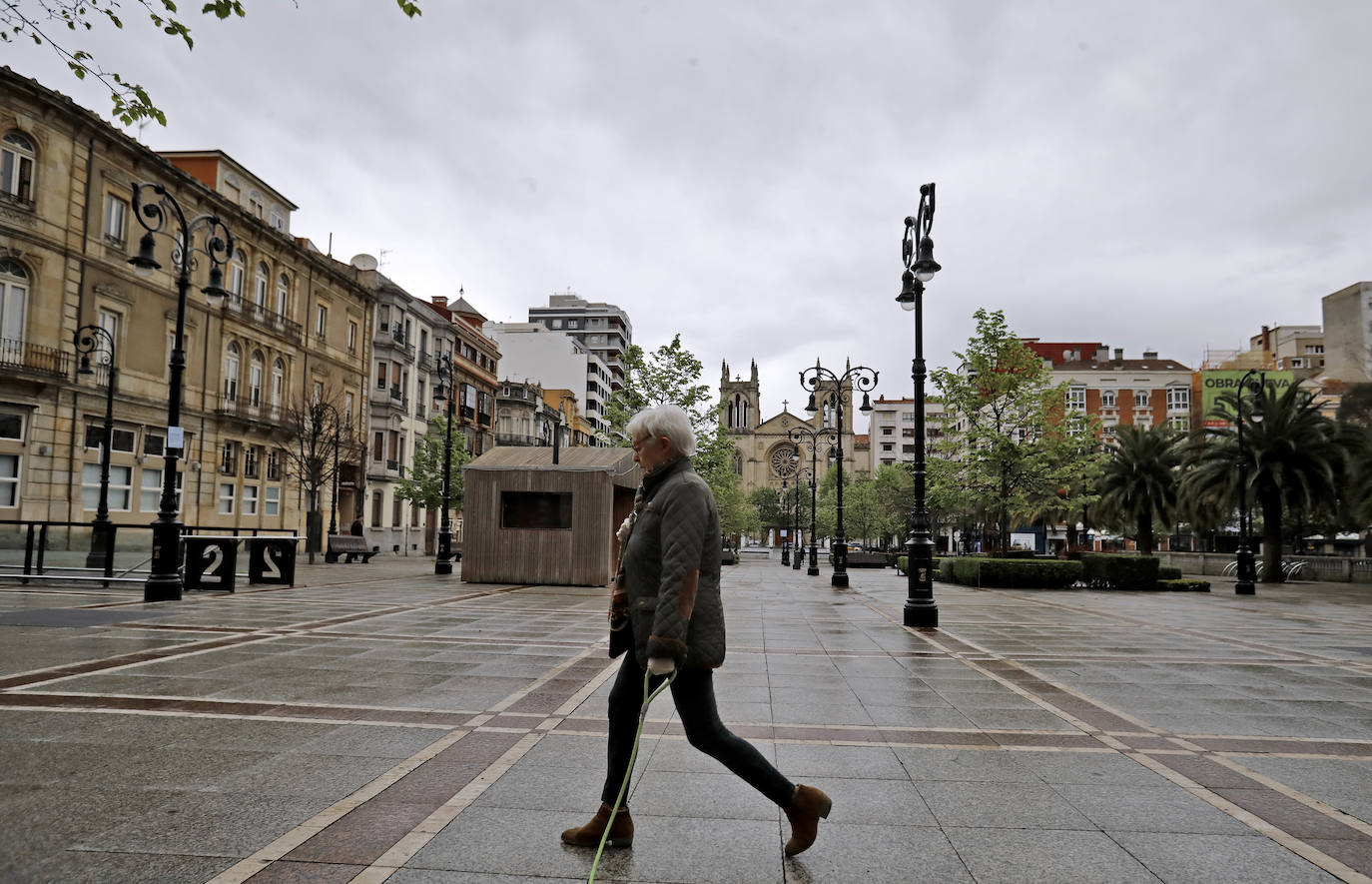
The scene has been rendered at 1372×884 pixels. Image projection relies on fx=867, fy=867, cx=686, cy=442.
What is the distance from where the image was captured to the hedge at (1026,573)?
26.1 m

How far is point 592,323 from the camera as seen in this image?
387 feet

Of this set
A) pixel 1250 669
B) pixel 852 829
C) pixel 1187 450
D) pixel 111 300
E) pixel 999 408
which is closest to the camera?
pixel 852 829

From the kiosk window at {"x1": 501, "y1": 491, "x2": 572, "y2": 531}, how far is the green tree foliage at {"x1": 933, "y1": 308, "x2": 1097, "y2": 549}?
48.8 feet

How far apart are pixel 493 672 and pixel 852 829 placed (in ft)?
15.3

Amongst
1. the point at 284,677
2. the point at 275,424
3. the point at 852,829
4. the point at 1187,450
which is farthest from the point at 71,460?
the point at 1187,450

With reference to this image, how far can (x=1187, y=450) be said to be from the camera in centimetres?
3569

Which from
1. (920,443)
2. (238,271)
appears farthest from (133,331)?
(920,443)

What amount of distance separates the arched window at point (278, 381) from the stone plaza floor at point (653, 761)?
28.8 m

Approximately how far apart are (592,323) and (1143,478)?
88015 millimetres

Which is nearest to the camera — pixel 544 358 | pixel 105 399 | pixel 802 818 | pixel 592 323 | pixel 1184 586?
pixel 802 818

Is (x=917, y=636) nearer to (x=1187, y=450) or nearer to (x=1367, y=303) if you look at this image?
(x=1187, y=450)

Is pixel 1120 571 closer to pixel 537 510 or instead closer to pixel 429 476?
pixel 537 510

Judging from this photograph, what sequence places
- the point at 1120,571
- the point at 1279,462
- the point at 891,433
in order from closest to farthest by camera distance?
the point at 1120,571, the point at 1279,462, the point at 891,433

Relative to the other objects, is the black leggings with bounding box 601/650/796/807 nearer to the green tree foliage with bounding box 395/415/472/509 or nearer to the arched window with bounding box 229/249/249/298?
the arched window with bounding box 229/249/249/298
